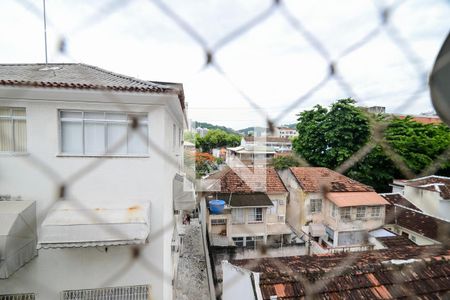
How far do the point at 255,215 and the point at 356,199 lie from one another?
2.15 meters

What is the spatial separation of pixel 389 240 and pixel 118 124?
5.01 metres

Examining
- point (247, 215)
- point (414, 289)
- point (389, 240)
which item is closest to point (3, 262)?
point (414, 289)

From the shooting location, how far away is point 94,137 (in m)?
2.21

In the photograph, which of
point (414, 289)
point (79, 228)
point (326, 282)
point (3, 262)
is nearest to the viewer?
point (414, 289)

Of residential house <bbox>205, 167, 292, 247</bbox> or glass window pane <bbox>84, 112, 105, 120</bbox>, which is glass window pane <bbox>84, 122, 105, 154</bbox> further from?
residential house <bbox>205, 167, 292, 247</bbox>

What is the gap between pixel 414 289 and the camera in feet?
3.99

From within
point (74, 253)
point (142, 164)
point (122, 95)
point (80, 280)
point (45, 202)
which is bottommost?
point (80, 280)

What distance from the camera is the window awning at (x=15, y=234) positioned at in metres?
1.86

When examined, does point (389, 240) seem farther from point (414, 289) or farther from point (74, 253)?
point (74, 253)

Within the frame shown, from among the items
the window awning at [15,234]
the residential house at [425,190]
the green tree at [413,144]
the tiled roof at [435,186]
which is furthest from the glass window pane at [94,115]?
the residential house at [425,190]

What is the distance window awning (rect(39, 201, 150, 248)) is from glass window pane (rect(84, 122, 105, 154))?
48 cm

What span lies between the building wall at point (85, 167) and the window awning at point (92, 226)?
4.0 inches

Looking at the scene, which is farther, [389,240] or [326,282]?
[389,240]

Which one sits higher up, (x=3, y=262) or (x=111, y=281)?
(x=3, y=262)
